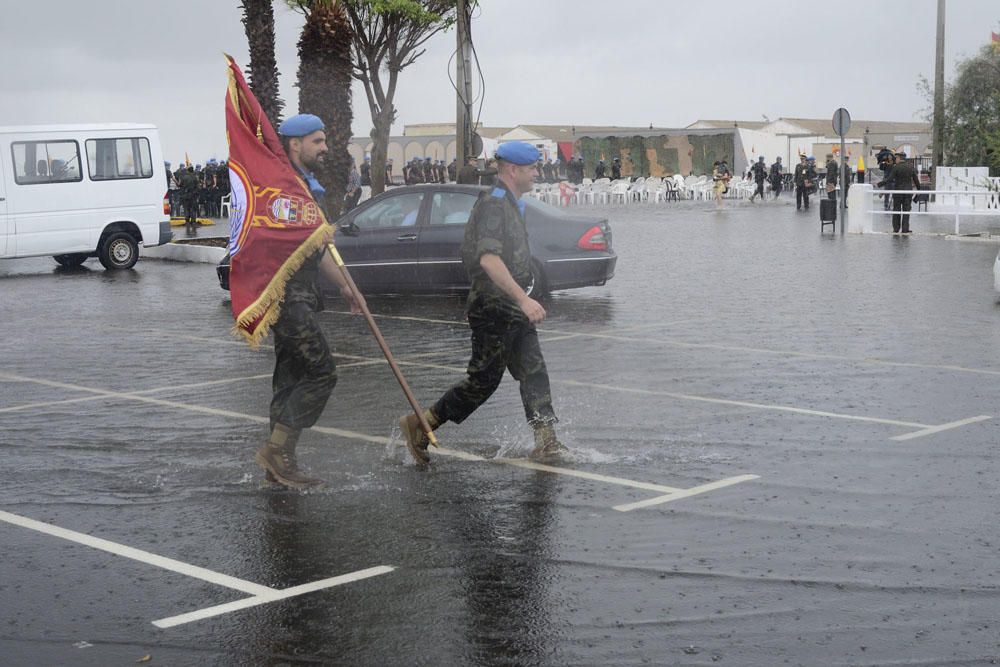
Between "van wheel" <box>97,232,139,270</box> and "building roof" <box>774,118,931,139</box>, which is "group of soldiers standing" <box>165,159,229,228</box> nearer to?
"van wheel" <box>97,232,139,270</box>

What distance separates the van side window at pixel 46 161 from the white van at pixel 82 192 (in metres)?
0.02

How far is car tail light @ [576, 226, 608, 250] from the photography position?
1688 centimetres

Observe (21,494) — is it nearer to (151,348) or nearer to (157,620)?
(157,620)

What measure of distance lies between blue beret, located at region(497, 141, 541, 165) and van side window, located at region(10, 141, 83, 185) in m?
17.6

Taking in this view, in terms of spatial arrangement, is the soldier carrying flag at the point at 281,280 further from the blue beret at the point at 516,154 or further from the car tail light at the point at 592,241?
the car tail light at the point at 592,241

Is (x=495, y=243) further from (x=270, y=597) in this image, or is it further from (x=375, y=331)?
(x=270, y=597)

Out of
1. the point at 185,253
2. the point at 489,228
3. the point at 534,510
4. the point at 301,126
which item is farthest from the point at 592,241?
the point at 185,253

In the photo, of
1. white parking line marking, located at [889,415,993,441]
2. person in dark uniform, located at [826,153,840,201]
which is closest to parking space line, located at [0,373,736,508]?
white parking line marking, located at [889,415,993,441]

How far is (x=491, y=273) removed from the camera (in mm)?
7711

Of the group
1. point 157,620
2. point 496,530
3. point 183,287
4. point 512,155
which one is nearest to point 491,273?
point 512,155

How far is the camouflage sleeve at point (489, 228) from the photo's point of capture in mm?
7789

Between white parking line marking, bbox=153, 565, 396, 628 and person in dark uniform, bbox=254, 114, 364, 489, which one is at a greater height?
person in dark uniform, bbox=254, 114, 364, 489

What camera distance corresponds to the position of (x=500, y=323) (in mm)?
7883

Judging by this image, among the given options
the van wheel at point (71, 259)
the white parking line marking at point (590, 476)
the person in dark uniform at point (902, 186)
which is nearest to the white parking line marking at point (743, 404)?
the white parking line marking at point (590, 476)
